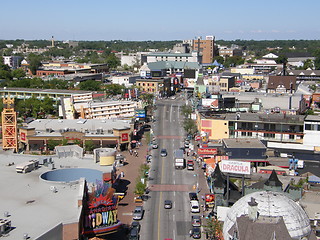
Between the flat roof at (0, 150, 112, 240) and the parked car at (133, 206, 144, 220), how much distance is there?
5.24 m

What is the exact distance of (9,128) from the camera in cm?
6325

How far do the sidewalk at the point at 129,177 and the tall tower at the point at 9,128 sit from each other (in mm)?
14707

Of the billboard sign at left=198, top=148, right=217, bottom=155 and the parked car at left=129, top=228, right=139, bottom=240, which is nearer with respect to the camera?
the parked car at left=129, top=228, right=139, bottom=240

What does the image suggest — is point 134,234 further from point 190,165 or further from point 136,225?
point 190,165

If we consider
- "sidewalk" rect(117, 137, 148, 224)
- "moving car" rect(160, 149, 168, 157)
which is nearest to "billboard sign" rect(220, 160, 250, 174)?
"sidewalk" rect(117, 137, 148, 224)

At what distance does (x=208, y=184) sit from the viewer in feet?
185

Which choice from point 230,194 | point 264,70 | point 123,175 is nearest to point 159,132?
point 123,175

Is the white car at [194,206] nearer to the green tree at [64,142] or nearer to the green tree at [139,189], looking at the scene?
the green tree at [139,189]

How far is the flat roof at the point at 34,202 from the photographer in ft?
109

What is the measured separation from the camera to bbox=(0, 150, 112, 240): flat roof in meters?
33.1

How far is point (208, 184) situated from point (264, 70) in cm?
11842

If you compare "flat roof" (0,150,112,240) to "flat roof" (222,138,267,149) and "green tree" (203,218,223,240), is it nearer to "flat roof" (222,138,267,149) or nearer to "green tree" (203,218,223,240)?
"green tree" (203,218,223,240)

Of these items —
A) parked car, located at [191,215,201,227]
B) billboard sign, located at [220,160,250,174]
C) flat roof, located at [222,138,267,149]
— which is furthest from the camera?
flat roof, located at [222,138,267,149]

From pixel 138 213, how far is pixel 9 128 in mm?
Result: 26306
